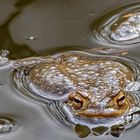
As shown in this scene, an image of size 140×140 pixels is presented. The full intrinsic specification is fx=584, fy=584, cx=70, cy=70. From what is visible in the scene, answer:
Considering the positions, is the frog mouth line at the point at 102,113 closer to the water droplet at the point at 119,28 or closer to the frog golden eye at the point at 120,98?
the frog golden eye at the point at 120,98

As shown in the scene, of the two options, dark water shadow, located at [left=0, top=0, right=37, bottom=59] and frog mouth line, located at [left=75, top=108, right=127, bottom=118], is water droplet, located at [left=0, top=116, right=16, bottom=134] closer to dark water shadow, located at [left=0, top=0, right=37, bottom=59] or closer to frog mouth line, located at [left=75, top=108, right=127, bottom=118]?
frog mouth line, located at [left=75, top=108, right=127, bottom=118]

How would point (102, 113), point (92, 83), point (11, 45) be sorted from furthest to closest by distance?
1. point (11, 45)
2. point (92, 83)
3. point (102, 113)

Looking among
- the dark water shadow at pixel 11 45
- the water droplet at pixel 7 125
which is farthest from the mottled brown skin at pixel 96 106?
the dark water shadow at pixel 11 45

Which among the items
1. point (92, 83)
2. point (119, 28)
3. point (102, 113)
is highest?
point (119, 28)

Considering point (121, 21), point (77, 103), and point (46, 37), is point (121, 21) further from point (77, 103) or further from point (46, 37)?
point (77, 103)

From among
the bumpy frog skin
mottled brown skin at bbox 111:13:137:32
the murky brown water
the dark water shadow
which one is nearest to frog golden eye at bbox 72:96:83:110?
the bumpy frog skin

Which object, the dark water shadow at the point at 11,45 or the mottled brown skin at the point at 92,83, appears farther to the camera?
the dark water shadow at the point at 11,45

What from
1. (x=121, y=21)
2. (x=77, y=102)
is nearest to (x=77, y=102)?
(x=77, y=102)
